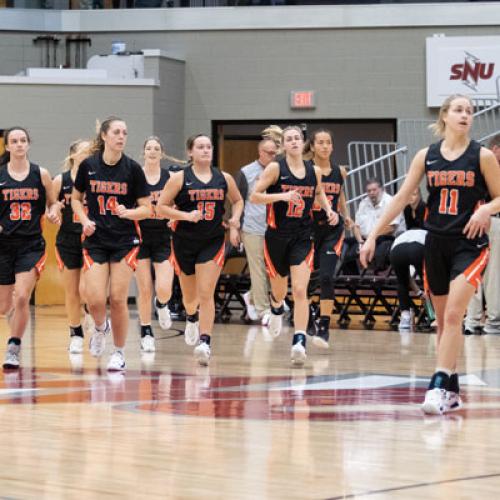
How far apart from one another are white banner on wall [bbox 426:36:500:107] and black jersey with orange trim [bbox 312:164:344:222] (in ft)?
21.3

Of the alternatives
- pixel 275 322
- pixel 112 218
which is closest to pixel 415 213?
pixel 275 322

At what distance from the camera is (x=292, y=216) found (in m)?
11.5

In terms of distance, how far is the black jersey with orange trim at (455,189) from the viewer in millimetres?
8312

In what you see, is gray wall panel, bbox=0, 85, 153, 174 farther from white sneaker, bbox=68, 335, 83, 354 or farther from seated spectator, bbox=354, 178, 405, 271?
white sneaker, bbox=68, 335, 83, 354

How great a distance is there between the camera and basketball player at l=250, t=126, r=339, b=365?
1134 cm

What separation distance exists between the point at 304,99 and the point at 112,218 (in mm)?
9458

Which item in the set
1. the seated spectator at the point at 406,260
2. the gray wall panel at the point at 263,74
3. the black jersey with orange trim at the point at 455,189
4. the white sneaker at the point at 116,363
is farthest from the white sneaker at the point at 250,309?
the black jersey with orange trim at the point at 455,189

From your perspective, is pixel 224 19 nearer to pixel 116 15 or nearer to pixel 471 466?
pixel 116 15

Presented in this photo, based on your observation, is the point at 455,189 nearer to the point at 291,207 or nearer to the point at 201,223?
the point at 291,207

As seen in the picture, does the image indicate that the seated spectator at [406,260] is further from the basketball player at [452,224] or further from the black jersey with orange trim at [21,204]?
the basketball player at [452,224]

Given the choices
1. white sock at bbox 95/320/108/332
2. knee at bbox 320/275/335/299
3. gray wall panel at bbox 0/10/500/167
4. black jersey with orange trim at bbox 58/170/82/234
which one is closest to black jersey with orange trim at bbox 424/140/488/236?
white sock at bbox 95/320/108/332

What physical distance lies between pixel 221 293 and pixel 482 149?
9.91m

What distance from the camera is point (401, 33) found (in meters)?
19.4

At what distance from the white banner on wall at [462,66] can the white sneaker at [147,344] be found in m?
8.08
